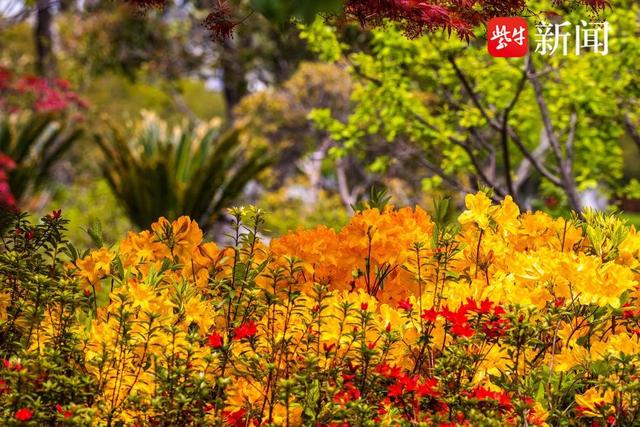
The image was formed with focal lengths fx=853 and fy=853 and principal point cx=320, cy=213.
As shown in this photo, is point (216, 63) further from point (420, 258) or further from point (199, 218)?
point (420, 258)

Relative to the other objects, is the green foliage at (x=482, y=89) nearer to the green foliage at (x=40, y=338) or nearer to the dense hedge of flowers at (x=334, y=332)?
the dense hedge of flowers at (x=334, y=332)

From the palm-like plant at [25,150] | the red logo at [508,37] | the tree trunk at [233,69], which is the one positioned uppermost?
the tree trunk at [233,69]

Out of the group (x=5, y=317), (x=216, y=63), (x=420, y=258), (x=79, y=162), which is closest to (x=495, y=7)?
(x=420, y=258)

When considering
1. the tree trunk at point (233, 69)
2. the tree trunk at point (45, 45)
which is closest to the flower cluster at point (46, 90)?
the tree trunk at point (45, 45)

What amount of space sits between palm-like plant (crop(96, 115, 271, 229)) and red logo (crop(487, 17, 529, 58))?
4795 mm

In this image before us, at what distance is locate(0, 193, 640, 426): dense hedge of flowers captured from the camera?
87.2 inches

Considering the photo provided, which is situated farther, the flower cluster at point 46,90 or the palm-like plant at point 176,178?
the flower cluster at point 46,90

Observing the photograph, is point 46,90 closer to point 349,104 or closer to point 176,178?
point 176,178

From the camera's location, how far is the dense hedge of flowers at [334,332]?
2215mm

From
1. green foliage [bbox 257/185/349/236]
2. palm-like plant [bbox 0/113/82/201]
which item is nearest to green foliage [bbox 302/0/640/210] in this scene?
green foliage [bbox 257/185/349/236]

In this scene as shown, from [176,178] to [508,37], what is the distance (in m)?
5.64

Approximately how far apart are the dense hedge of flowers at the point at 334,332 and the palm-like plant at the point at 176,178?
21.3 feet

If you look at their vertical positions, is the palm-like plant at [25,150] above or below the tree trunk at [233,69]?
below

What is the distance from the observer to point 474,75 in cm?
650
